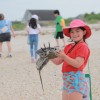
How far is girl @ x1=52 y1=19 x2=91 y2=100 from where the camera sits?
4254 mm

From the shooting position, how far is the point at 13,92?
7258mm

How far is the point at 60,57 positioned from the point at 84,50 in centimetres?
29

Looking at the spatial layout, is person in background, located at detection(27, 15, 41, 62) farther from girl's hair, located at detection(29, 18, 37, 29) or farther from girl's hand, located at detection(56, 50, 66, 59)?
girl's hand, located at detection(56, 50, 66, 59)

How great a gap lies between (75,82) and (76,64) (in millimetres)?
246

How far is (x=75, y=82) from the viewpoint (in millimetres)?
4324

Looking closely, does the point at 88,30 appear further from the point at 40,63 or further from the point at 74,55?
the point at 40,63

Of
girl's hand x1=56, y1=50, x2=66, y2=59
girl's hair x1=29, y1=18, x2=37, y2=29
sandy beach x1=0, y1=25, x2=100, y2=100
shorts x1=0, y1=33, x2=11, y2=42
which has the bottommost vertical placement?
sandy beach x1=0, y1=25, x2=100, y2=100

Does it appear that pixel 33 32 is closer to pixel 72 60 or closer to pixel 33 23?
pixel 33 23

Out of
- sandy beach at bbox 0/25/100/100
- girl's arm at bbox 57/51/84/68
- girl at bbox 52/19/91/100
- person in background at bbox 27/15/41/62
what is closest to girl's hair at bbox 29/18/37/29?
person in background at bbox 27/15/41/62

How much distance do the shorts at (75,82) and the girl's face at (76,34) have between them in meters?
0.39

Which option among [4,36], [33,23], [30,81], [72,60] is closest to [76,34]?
[72,60]

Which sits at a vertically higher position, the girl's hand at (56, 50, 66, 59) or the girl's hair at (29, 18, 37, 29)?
the girl's hand at (56, 50, 66, 59)

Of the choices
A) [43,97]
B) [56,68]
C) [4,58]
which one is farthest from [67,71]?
[4,58]

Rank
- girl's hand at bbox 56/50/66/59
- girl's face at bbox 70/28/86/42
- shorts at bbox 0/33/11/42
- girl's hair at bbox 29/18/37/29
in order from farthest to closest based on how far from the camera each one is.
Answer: shorts at bbox 0/33/11/42
girl's hair at bbox 29/18/37/29
girl's face at bbox 70/28/86/42
girl's hand at bbox 56/50/66/59
